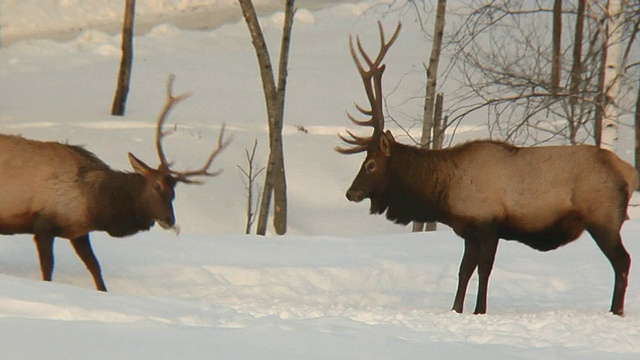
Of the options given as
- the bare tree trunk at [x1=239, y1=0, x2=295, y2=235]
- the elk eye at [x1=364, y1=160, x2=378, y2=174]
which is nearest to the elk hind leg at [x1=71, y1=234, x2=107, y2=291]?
the elk eye at [x1=364, y1=160, x2=378, y2=174]

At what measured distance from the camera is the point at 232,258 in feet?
37.0

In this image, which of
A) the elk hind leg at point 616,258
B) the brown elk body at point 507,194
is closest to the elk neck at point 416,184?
the brown elk body at point 507,194

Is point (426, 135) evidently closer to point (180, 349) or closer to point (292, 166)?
point (292, 166)

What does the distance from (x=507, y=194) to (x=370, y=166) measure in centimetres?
120

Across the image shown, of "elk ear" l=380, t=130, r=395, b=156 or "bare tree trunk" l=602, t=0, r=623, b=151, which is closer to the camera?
"elk ear" l=380, t=130, r=395, b=156

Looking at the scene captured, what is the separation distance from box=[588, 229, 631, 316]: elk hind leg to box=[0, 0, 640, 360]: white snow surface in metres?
0.28

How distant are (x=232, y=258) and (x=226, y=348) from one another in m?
4.97

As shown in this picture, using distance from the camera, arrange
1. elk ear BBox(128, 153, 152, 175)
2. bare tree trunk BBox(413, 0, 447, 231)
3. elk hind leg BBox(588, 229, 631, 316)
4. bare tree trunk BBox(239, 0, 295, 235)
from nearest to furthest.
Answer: elk hind leg BBox(588, 229, 631, 316), elk ear BBox(128, 153, 152, 175), bare tree trunk BBox(239, 0, 295, 235), bare tree trunk BBox(413, 0, 447, 231)

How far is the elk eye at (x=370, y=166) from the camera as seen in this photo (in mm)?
9812

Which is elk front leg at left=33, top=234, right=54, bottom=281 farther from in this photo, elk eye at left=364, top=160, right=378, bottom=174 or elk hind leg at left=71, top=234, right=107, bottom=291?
elk eye at left=364, top=160, right=378, bottom=174

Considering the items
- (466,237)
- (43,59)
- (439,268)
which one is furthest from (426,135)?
(43,59)

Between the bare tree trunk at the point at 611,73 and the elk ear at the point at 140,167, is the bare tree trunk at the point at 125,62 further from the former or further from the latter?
the elk ear at the point at 140,167

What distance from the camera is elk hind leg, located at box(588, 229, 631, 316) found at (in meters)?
9.09

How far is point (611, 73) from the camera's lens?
49.7 ft
